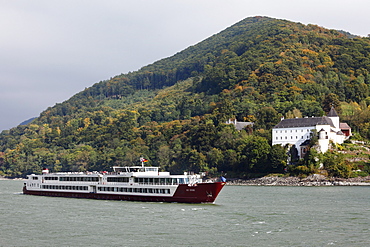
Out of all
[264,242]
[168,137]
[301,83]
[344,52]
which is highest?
[344,52]

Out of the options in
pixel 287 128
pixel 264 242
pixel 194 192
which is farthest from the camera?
pixel 287 128

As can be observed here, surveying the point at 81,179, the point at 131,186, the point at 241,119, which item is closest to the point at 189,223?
the point at 131,186

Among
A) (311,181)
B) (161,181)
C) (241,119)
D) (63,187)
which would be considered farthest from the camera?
(241,119)

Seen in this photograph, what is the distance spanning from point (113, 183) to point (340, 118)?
83.0 metres

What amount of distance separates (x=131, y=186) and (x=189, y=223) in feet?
72.8

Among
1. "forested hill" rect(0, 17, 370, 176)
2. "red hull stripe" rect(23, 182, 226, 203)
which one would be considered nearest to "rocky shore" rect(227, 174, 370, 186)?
"forested hill" rect(0, 17, 370, 176)

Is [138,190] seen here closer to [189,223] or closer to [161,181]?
[161,181]

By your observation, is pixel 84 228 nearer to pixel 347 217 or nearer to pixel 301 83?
pixel 347 217

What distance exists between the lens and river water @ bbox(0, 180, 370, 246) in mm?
40406

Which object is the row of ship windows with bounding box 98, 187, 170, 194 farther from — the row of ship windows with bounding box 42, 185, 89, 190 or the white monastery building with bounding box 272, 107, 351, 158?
the white monastery building with bounding box 272, 107, 351, 158

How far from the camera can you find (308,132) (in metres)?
121

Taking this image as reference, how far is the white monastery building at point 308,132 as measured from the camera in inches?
4635

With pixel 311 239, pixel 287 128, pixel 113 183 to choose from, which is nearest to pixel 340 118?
pixel 287 128

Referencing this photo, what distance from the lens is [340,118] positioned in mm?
137125
